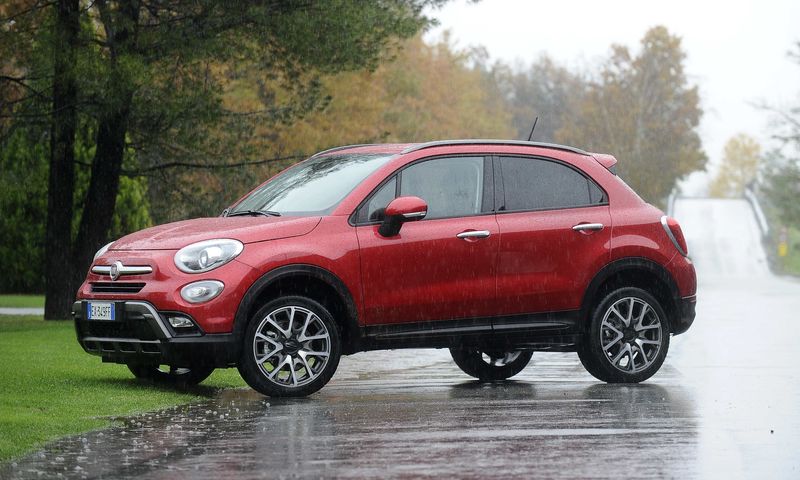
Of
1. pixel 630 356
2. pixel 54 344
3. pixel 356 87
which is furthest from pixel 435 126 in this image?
pixel 630 356

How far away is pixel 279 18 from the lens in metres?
21.0

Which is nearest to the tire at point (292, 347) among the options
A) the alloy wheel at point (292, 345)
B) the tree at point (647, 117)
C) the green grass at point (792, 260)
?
the alloy wheel at point (292, 345)

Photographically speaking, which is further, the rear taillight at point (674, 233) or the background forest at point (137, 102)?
the background forest at point (137, 102)

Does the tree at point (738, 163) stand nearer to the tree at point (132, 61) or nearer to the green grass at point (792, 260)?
the green grass at point (792, 260)

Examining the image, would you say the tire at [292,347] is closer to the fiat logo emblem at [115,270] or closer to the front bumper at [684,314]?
the fiat logo emblem at [115,270]

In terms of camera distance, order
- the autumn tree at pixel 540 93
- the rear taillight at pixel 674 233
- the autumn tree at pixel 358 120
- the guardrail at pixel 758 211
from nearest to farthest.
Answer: the rear taillight at pixel 674 233, the autumn tree at pixel 358 120, the guardrail at pixel 758 211, the autumn tree at pixel 540 93

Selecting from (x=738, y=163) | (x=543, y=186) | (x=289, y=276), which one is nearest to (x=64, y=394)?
(x=289, y=276)

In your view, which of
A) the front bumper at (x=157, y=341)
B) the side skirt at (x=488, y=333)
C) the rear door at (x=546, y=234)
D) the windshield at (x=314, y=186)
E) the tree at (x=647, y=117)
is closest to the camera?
the front bumper at (x=157, y=341)

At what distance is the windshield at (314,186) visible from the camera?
1130cm

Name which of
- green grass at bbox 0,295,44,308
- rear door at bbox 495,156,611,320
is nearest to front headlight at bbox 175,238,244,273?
rear door at bbox 495,156,611,320

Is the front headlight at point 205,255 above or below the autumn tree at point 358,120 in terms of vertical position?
below

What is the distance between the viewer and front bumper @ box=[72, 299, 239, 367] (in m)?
10.5

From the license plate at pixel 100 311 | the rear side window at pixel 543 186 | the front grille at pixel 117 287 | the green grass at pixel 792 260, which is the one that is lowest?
the green grass at pixel 792 260

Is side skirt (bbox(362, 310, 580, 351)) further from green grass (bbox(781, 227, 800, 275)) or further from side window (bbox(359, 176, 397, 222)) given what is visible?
green grass (bbox(781, 227, 800, 275))
